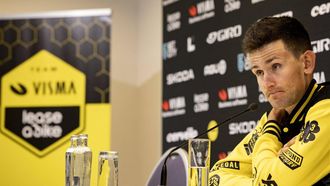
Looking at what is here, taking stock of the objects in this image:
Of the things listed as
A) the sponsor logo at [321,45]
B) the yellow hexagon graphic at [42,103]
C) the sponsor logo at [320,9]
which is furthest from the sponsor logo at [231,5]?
the yellow hexagon graphic at [42,103]

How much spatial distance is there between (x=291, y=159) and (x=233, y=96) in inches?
86.5

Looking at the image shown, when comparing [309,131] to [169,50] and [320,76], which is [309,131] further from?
[169,50]

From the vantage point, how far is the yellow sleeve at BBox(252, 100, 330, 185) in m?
1.98

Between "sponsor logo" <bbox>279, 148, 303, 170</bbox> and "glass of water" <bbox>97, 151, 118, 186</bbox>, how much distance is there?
0.59 m

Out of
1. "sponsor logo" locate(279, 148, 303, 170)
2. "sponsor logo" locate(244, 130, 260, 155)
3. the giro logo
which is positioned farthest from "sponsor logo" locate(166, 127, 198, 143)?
"sponsor logo" locate(279, 148, 303, 170)

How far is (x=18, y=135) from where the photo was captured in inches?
211

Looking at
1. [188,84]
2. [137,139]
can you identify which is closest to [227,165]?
[188,84]

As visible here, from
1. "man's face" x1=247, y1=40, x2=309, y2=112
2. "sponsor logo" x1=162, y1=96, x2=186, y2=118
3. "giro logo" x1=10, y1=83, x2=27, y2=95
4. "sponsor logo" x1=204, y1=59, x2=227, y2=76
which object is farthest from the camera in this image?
"giro logo" x1=10, y1=83, x2=27, y2=95

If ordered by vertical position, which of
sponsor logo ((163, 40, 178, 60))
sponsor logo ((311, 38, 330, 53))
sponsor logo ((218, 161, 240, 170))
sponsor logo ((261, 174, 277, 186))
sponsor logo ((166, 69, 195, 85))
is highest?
sponsor logo ((163, 40, 178, 60))

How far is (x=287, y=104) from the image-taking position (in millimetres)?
2178

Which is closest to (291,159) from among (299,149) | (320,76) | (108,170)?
(299,149)

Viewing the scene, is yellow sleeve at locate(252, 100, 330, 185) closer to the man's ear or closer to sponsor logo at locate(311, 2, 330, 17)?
the man's ear

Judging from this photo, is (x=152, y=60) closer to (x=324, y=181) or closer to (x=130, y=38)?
(x=130, y=38)

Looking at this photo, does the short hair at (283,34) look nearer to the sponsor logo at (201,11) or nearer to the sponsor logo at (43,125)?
the sponsor logo at (201,11)
